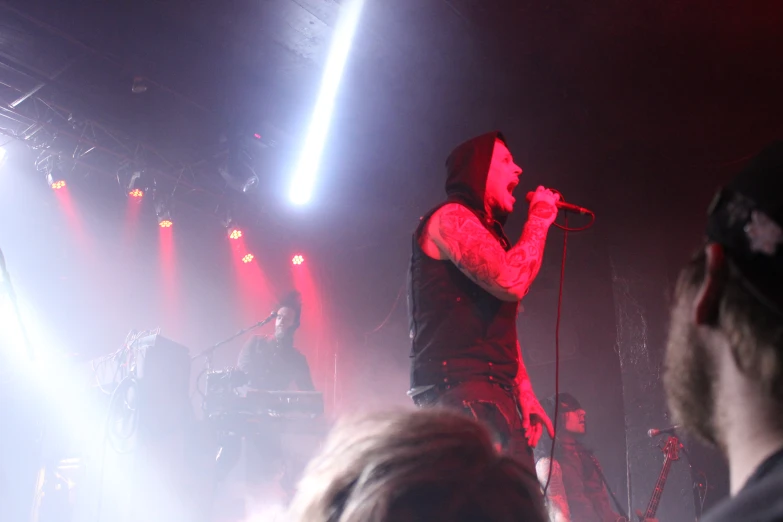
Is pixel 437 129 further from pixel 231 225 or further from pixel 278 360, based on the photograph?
pixel 231 225

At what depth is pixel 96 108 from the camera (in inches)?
280

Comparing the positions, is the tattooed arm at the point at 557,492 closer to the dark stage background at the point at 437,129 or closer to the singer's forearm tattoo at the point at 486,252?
the dark stage background at the point at 437,129

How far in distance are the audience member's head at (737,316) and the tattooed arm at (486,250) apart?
4.55ft

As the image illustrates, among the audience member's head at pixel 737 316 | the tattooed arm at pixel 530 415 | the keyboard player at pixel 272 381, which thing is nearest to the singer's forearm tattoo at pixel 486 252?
the tattooed arm at pixel 530 415

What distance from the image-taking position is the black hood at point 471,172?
8.36 feet

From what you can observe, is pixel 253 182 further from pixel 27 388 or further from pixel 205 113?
pixel 27 388

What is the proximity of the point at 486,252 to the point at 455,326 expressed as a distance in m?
0.28

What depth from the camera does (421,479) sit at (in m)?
0.72

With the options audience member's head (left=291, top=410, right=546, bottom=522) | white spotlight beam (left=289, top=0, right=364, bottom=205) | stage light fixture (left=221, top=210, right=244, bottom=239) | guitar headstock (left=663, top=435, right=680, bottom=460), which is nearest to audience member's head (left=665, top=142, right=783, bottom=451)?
audience member's head (left=291, top=410, right=546, bottom=522)

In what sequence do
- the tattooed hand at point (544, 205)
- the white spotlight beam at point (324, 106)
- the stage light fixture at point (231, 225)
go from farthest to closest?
the stage light fixture at point (231, 225) < the white spotlight beam at point (324, 106) < the tattooed hand at point (544, 205)

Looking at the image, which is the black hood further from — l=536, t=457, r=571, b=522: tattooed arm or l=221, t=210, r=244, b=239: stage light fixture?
l=221, t=210, r=244, b=239: stage light fixture

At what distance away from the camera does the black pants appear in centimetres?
206

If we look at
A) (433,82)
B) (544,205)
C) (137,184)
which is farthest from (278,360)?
(544,205)

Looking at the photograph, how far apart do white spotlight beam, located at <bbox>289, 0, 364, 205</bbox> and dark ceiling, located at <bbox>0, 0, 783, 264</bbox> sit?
0.10 meters
